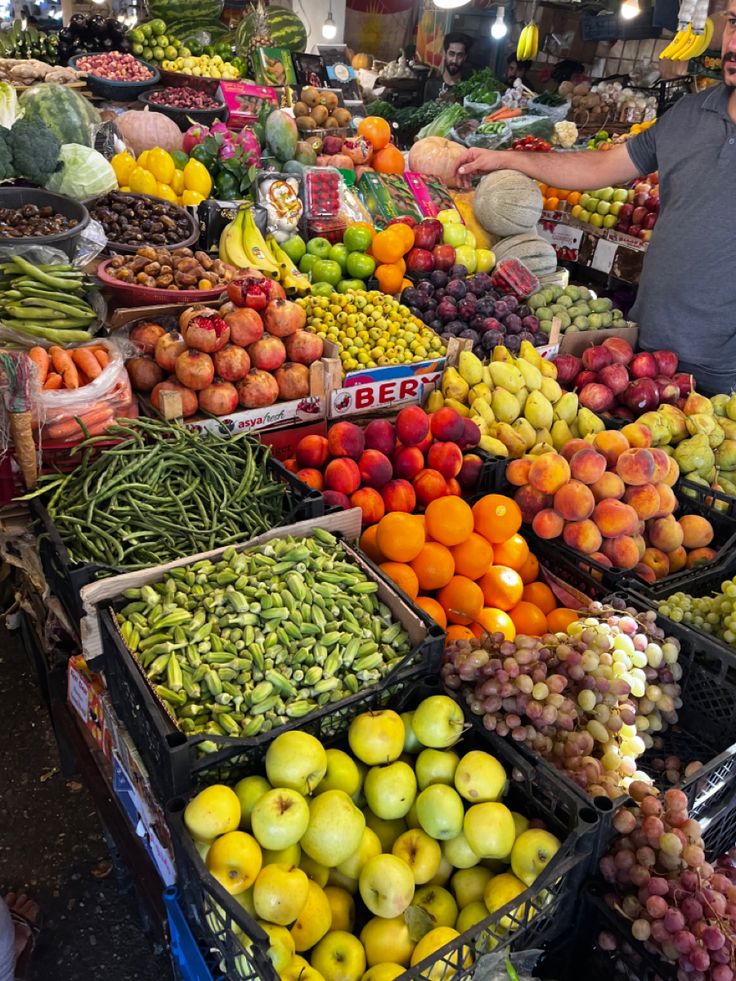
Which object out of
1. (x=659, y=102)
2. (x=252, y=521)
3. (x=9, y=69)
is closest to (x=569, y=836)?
(x=252, y=521)

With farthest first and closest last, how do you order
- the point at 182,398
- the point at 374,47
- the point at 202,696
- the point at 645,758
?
the point at 374,47, the point at 182,398, the point at 645,758, the point at 202,696

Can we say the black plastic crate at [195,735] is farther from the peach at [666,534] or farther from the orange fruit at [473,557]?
the peach at [666,534]

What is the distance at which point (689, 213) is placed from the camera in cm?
332

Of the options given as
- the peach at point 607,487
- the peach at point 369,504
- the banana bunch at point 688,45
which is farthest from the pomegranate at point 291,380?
the banana bunch at point 688,45

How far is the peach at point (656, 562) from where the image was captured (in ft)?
7.75

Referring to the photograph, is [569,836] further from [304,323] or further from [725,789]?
[304,323]

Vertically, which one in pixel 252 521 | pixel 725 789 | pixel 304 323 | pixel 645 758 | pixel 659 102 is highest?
pixel 659 102

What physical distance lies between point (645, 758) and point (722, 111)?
281cm

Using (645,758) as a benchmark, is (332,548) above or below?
above

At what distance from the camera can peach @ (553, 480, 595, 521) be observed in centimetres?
224

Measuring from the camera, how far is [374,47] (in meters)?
14.1

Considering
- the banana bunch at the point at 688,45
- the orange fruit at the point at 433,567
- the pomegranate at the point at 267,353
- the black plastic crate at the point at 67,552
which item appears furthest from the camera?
the banana bunch at the point at 688,45

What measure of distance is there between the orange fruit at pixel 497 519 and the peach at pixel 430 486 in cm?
18

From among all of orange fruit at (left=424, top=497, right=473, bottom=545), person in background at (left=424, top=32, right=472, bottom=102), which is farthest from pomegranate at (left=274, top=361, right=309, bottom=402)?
person in background at (left=424, top=32, right=472, bottom=102)
